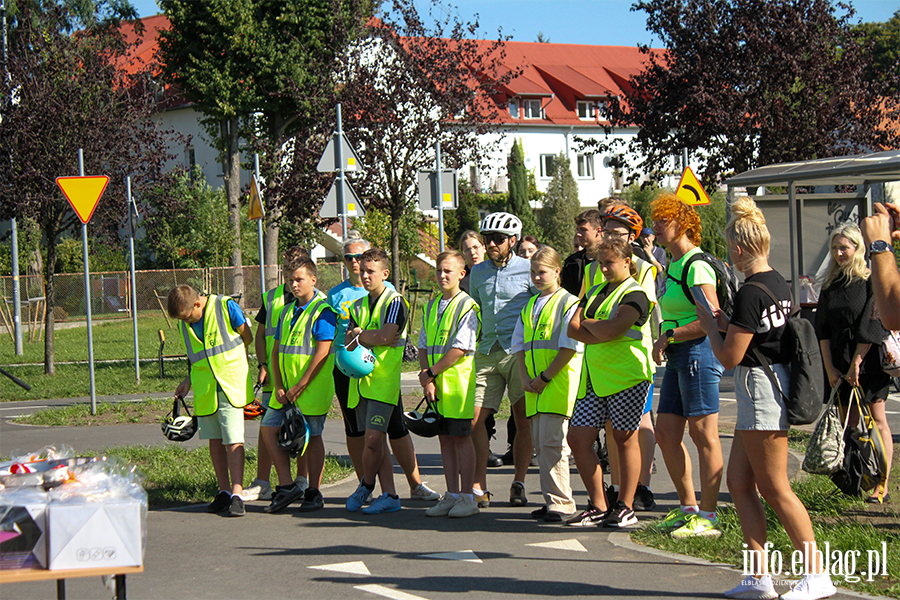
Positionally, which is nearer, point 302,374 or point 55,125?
point 302,374

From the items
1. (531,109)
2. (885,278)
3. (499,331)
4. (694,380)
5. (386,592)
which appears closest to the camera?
(885,278)

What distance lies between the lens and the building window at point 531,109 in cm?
5856

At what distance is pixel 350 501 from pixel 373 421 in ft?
2.29

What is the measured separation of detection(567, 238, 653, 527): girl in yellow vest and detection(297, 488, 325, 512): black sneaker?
6.81 feet

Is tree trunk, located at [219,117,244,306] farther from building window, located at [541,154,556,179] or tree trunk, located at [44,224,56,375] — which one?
building window, located at [541,154,556,179]

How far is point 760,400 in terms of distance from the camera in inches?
178

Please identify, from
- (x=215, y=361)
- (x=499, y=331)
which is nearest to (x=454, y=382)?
(x=499, y=331)

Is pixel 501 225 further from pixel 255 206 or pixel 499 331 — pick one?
pixel 255 206

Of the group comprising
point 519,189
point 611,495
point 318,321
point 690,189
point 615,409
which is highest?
point 519,189

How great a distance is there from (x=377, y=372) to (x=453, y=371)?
1.85 feet

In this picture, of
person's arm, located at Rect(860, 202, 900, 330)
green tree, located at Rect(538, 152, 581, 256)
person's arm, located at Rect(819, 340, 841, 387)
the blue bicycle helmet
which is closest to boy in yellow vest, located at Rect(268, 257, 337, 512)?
the blue bicycle helmet

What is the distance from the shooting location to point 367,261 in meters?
7.00

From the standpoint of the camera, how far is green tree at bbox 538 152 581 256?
5328cm

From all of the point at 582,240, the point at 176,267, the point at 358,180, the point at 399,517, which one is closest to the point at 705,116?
the point at 358,180
